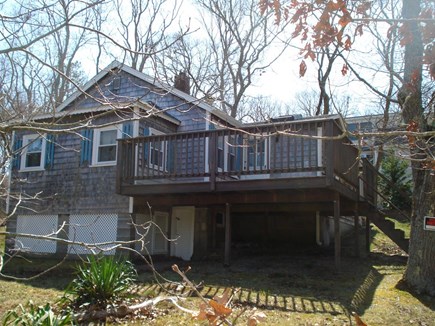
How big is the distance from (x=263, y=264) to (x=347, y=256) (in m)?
3.04

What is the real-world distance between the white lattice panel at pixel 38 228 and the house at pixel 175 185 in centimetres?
3

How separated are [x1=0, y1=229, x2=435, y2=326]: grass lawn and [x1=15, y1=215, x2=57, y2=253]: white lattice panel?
2.09m

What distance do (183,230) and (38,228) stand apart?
458cm

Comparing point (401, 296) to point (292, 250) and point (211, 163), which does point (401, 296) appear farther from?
point (292, 250)

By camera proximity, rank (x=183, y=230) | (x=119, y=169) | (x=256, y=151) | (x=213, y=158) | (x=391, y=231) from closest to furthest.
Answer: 1. (x=256, y=151)
2. (x=213, y=158)
3. (x=119, y=169)
4. (x=391, y=231)
5. (x=183, y=230)

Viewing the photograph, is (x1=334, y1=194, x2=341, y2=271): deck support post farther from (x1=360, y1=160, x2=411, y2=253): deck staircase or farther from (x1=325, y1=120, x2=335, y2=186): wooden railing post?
(x1=360, y1=160, x2=411, y2=253): deck staircase

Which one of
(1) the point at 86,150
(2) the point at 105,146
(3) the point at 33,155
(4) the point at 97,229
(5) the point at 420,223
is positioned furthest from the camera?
(3) the point at 33,155

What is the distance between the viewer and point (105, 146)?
44.4 feet

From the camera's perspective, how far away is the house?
10.8 metres

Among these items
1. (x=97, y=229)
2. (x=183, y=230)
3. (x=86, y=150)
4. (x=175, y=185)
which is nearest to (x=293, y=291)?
(x=175, y=185)

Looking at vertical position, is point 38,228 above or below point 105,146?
below

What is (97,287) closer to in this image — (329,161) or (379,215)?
(329,161)

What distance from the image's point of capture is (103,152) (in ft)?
44.6

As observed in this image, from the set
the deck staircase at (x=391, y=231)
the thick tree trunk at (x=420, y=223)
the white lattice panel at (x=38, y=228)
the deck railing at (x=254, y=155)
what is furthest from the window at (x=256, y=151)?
the white lattice panel at (x=38, y=228)
